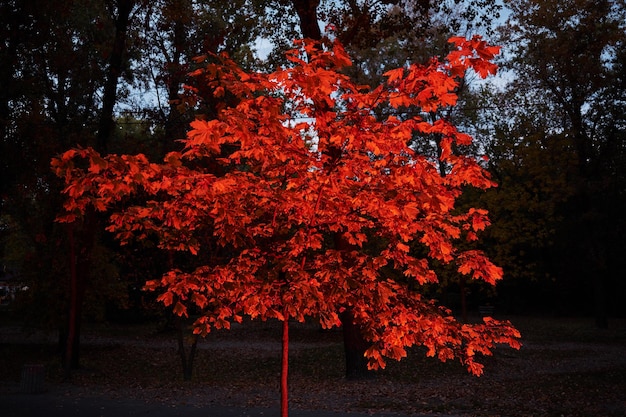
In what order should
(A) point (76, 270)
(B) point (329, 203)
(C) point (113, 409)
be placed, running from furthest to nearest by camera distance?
(A) point (76, 270), (C) point (113, 409), (B) point (329, 203)

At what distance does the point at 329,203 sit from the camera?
6480 mm

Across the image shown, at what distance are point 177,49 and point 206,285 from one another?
72.8ft

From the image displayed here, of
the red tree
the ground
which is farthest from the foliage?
the ground

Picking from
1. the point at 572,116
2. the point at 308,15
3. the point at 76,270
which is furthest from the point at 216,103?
the point at 572,116

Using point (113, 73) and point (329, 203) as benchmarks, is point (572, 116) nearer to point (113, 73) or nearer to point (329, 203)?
point (113, 73)

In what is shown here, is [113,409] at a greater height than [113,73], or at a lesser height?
lesser

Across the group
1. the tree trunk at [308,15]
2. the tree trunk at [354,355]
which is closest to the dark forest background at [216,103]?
the tree trunk at [308,15]

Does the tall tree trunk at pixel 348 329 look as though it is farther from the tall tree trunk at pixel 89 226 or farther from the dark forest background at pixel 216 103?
the tall tree trunk at pixel 89 226

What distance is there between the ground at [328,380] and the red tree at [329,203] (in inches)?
242

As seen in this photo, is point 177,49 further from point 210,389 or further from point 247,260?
point 247,260

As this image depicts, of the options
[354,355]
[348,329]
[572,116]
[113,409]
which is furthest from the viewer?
[572,116]

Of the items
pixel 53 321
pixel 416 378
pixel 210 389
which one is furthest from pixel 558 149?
pixel 53 321

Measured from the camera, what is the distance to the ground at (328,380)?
12.5 m

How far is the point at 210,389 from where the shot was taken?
15.1m
